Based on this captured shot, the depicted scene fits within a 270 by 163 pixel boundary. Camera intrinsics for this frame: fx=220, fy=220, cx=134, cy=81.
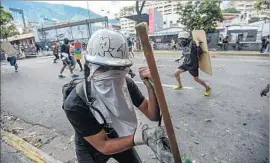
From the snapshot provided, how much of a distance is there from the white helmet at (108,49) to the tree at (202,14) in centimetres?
2099

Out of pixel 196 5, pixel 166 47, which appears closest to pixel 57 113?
pixel 166 47

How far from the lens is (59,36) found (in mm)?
38938

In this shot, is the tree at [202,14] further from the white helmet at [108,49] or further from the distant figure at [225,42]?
the white helmet at [108,49]

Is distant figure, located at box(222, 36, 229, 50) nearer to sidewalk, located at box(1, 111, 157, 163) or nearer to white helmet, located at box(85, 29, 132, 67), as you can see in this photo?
sidewalk, located at box(1, 111, 157, 163)

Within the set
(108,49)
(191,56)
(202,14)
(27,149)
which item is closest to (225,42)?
(202,14)

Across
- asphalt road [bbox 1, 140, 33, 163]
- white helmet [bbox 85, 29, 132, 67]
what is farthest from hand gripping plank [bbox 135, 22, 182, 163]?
asphalt road [bbox 1, 140, 33, 163]

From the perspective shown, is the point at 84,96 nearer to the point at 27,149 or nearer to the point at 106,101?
the point at 106,101

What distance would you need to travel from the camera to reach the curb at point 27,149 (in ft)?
10.0

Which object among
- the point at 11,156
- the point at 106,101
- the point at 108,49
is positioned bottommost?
the point at 11,156

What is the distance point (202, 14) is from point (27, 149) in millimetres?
21439

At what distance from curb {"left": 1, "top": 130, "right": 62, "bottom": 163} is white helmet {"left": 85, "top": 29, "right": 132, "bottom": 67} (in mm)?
2197

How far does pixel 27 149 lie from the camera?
3371mm

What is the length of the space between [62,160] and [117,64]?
88.7 inches

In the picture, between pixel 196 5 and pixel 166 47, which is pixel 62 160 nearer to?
pixel 166 47
